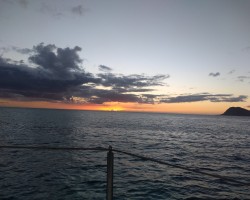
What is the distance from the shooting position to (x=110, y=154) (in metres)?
5.09

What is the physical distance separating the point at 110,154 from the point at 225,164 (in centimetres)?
2820

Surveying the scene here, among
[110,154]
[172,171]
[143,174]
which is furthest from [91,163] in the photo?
[110,154]

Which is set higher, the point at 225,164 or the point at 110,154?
the point at 110,154

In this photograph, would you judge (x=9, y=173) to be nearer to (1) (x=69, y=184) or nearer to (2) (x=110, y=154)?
(1) (x=69, y=184)

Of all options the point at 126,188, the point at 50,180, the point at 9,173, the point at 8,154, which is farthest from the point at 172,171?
the point at 8,154

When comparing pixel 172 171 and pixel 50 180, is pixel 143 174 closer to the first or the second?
pixel 172 171

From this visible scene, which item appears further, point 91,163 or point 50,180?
point 91,163

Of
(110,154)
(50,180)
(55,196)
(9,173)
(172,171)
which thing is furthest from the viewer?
(172,171)

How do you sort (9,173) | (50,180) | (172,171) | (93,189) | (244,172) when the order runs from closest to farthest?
(93,189) < (50,180) < (9,173) < (172,171) < (244,172)

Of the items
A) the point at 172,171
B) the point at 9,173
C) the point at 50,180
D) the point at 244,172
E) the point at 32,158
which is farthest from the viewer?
the point at 32,158

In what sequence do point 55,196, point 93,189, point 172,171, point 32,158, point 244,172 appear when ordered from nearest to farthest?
1. point 55,196
2. point 93,189
3. point 172,171
4. point 244,172
5. point 32,158

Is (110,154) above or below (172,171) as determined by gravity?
above

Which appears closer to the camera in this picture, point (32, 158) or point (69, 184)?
point (69, 184)

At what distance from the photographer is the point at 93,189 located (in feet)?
56.7
